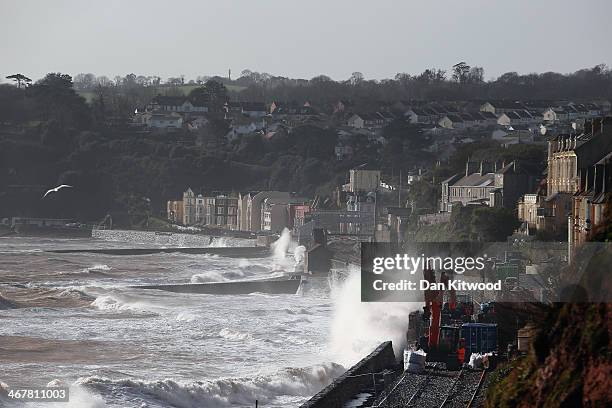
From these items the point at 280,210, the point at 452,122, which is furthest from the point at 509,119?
the point at 280,210

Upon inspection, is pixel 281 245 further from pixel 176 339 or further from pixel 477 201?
pixel 176 339

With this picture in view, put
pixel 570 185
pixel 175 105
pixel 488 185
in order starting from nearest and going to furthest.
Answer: pixel 570 185, pixel 488 185, pixel 175 105

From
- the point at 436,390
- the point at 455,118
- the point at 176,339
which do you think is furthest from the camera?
the point at 455,118

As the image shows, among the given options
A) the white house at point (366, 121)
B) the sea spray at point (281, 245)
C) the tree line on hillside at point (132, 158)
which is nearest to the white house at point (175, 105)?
the tree line on hillside at point (132, 158)

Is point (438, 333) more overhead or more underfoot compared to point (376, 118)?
more underfoot

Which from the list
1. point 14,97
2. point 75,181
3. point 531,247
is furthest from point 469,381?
point 14,97

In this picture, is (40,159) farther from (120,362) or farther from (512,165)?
(120,362)

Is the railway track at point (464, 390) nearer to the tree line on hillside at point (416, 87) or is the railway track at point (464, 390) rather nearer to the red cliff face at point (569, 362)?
the red cliff face at point (569, 362)

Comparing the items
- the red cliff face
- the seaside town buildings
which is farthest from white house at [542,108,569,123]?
the red cliff face

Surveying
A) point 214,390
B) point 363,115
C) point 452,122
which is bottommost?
point 214,390

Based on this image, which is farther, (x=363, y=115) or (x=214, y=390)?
(x=363, y=115)
